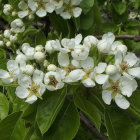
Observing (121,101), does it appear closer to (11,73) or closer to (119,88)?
(119,88)

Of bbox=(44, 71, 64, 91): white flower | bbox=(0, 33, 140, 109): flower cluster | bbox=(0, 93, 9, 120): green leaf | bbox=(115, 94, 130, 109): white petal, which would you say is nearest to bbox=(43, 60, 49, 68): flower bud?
bbox=(0, 33, 140, 109): flower cluster

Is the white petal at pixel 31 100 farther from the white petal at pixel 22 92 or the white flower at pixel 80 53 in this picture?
the white flower at pixel 80 53

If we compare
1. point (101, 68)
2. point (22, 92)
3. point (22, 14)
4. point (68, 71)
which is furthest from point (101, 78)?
point (22, 14)

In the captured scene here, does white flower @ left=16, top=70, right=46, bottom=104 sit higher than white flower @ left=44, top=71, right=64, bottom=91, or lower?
lower

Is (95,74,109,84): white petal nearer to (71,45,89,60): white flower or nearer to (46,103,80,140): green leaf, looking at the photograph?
(71,45,89,60): white flower

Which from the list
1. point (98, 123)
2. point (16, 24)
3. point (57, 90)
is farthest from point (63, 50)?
point (16, 24)

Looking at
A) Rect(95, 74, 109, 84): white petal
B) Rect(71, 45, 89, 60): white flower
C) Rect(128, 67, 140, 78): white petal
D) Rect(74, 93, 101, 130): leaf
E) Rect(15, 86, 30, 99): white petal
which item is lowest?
Rect(74, 93, 101, 130): leaf

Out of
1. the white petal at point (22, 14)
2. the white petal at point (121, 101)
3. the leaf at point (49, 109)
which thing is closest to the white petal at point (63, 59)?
the leaf at point (49, 109)

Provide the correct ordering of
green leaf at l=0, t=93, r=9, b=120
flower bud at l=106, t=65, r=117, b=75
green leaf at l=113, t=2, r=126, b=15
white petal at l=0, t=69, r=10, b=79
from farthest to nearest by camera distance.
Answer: green leaf at l=113, t=2, r=126, b=15 → green leaf at l=0, t=93, r=9, b=120 → white petal at l=0, t=69, r=10, b=79 → flower bud at l=106, t=65, r=117, b=75

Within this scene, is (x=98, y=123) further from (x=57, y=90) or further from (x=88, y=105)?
(x=57, y=90)
